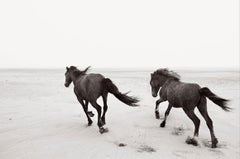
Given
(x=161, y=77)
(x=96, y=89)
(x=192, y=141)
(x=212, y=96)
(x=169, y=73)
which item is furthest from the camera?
(x=161, y=77)

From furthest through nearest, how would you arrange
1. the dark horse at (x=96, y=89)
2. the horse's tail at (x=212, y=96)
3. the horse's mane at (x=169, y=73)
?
1. the horse's mane at (x=169, y=73)
2. the dark horse at (x=96, y=89)
3. the horse's tail at (x=212, y=96)

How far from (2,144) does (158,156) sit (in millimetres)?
3315

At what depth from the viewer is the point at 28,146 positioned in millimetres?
4684

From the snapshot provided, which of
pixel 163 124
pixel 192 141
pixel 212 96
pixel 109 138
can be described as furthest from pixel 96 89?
pixel 212 96

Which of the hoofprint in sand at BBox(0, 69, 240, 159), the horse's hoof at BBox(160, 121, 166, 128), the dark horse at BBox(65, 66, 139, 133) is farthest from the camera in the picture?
the horse's hoof at BBox(160, 121, 166, 128)

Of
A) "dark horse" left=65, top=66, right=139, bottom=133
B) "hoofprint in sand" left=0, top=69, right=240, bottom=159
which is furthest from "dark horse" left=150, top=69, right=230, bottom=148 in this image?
"dark horse" left=65, top=66, right=139, bottom=133

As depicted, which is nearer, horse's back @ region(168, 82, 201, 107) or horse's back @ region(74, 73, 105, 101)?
horse's back @ region(168, 82, 201, 107)

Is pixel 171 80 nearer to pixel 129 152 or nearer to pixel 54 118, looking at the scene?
pixel 129 152

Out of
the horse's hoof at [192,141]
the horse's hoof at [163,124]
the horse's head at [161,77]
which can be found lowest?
the horse's hoof at [192,141]

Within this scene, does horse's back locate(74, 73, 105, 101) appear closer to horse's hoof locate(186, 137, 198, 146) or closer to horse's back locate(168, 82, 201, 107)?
horse's back locate(168, 82, 201, 107)

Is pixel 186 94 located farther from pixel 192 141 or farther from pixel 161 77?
pixel 161 77

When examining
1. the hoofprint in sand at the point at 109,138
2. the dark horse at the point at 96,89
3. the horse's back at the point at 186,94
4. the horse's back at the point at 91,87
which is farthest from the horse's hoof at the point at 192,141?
the horse's back at the point at 91,87

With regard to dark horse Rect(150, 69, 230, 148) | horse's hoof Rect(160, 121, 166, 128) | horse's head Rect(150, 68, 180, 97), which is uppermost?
horse's head Rect(150, 68, 180, 97)

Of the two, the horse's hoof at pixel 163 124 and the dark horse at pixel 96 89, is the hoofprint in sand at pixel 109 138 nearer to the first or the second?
the horse's hoof at pixel 163 124
